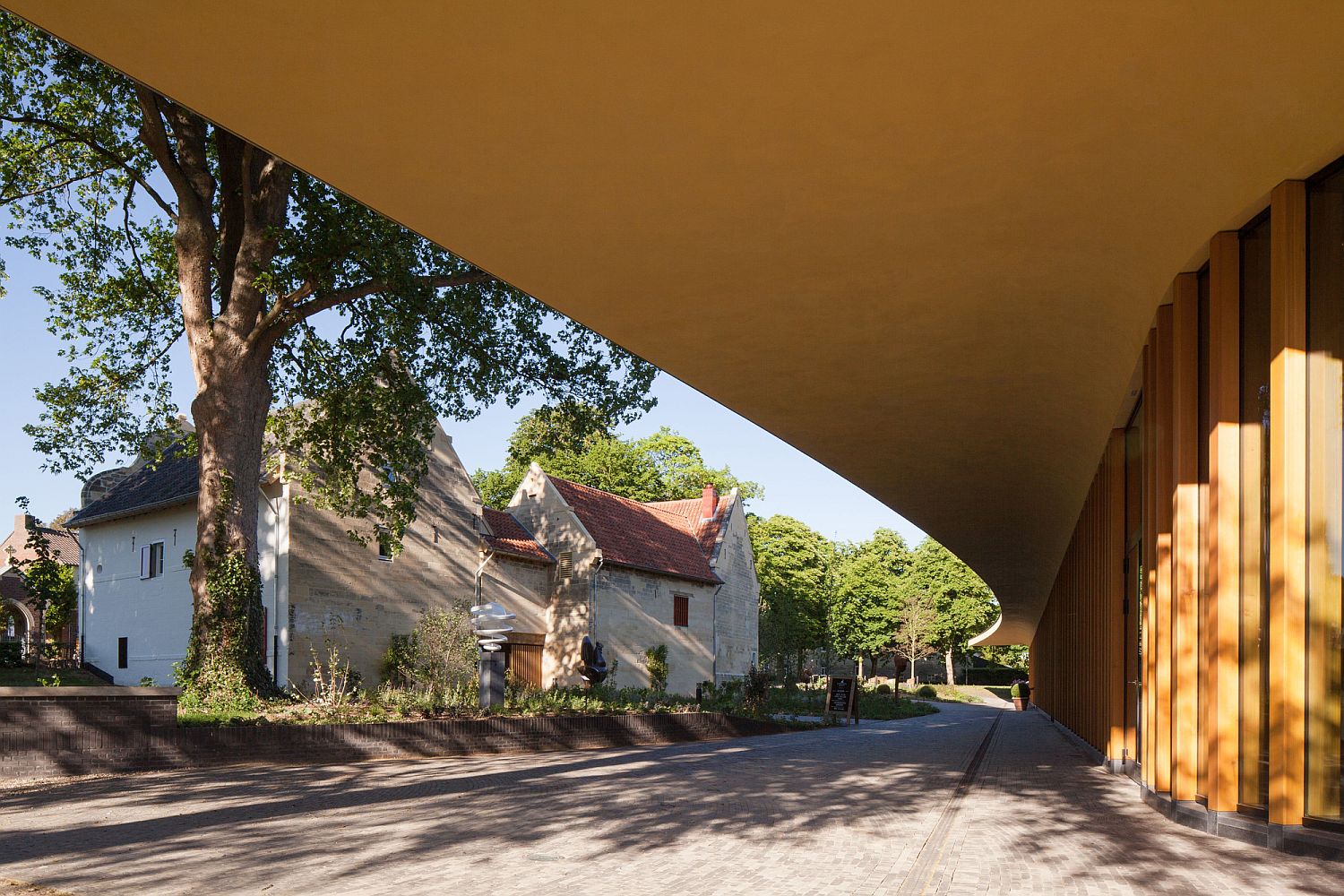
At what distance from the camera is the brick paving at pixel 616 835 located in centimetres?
565

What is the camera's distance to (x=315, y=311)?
15891mm

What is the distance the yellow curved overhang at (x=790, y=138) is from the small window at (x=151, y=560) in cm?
2118

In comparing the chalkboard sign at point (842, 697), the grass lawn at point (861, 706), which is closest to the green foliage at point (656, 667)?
the grass lawn at point (861, 706)

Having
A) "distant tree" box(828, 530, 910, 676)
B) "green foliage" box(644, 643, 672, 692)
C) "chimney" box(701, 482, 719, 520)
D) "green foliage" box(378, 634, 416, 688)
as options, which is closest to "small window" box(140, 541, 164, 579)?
"green foliage" box(378, 634, 416, 688)

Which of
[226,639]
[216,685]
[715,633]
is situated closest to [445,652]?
[226,639]

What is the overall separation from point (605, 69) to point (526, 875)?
4.20 m

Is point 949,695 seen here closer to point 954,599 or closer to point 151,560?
point 954,599

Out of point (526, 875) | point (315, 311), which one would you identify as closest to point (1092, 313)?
point (526, 875)

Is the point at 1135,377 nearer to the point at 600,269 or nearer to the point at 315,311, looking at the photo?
the point at 600,269

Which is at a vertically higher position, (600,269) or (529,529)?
(600,269)

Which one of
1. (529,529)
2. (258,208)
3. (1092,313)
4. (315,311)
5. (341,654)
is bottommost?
(341,654)

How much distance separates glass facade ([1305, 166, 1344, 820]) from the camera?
590cm

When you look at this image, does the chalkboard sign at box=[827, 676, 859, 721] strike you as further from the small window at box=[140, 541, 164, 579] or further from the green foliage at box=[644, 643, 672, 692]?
the small window at box=[140, 541, 164, 579]

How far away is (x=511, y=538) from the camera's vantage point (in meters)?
30.4
